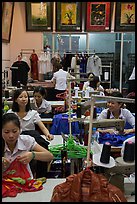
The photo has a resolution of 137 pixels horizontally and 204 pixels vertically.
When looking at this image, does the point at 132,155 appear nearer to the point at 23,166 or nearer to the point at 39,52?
the point at 23,166

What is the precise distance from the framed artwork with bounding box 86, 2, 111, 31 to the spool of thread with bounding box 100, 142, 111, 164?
730 centimetres

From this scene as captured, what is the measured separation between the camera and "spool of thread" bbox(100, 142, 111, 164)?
1.64 meters

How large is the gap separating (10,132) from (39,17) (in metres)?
6.78

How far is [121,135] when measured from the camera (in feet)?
9.94

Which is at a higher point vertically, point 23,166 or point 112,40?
point 112,40

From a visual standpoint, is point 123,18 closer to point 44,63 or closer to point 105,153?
point 44,63

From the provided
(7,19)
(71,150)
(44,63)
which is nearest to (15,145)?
(71,150)

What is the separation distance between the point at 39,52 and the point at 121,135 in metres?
6.04

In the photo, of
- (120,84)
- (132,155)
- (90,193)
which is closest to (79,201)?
(90,193)

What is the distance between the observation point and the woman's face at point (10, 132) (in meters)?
2.16

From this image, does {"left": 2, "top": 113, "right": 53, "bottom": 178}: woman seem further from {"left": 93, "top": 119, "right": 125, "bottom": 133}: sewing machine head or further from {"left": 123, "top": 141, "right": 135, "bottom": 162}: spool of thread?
{"left": 123, "top": 141, "right": 135, "bottom": 162}: spool of thread

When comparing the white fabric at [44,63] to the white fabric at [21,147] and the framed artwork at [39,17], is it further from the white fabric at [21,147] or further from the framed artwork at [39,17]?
the white fabric at [21,147]

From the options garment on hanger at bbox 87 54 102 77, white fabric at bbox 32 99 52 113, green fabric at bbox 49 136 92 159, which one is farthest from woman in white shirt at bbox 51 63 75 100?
green fabric at bbox 49 136 92 159

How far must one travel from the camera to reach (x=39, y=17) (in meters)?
8.48
